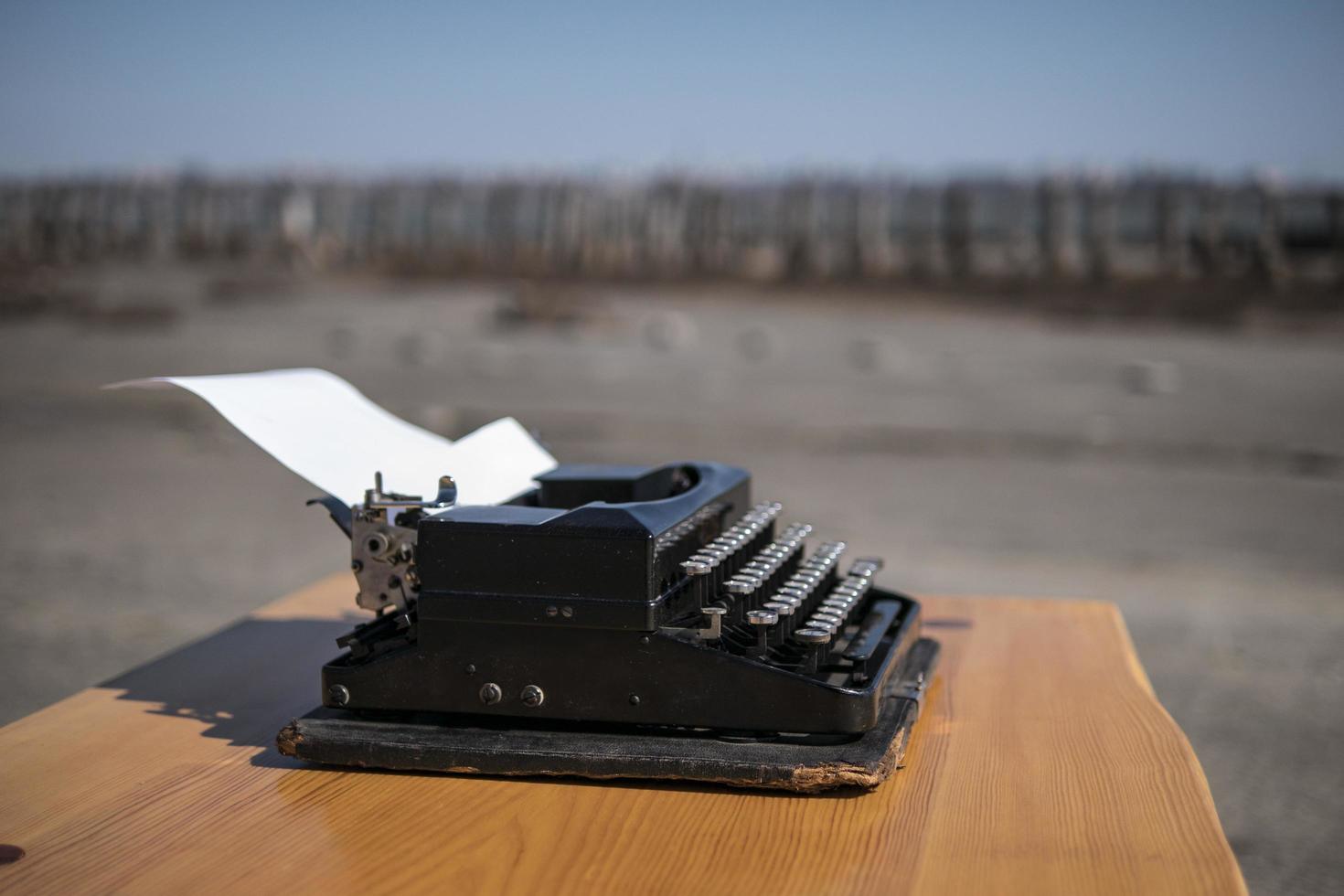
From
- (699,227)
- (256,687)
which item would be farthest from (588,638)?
(699,227)

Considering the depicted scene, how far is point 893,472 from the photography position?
7.73 metres

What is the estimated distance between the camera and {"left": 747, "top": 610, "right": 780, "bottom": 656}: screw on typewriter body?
4.46 ft

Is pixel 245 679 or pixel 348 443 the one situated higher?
pixel 348 443

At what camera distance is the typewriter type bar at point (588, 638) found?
134cm

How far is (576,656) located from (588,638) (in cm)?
2

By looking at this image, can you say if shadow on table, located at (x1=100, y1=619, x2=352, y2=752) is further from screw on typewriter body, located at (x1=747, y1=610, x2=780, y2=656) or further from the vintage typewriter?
screw on typewriter body, located at (x1=747, y1=610, x2=780, y2=656)

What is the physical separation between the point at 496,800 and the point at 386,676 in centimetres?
21

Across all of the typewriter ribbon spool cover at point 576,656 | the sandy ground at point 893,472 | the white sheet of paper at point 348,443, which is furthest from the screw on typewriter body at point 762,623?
the sandy ground at point 893,472

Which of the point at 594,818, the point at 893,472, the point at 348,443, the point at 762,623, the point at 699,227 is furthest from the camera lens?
the point at 699,227

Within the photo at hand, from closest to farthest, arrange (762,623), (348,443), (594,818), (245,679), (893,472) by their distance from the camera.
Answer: (594,818)
(762,623)
(348,443)
(245,679)
(893,472)

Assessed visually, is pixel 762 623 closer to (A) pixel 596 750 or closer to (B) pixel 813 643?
(B) pixel 813 643

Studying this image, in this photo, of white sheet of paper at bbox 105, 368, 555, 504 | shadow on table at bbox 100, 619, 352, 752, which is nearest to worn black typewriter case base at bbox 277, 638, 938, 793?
shadow on table at bbox 100, 619, 352, 752

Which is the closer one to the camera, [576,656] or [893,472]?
[576,656]

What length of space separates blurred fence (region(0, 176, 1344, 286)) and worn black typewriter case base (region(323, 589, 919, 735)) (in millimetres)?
24406
